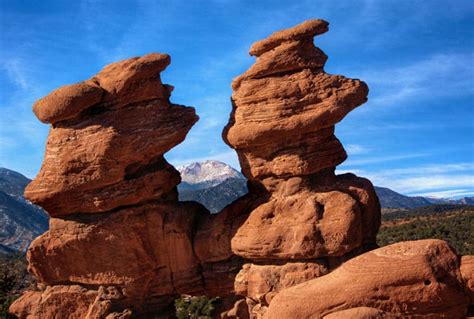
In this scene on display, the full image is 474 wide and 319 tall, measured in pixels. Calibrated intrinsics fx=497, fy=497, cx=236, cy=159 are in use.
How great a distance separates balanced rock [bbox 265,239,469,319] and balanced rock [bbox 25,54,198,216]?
7897mm

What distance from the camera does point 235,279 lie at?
19.8m

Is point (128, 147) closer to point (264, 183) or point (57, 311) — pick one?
point (264, 183)

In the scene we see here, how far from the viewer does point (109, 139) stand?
752 inches

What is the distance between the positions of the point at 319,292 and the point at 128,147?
29.4 ft

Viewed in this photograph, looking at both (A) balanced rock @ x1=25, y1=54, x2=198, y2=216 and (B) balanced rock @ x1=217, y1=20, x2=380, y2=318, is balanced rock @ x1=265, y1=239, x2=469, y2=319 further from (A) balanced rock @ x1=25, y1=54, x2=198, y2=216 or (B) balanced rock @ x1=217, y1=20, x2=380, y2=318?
(A) balanced rock @ x1=25, y1=54, x2=198, y2=216

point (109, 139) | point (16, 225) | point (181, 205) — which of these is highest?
point (16, 225)

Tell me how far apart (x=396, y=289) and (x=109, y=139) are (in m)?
11.6

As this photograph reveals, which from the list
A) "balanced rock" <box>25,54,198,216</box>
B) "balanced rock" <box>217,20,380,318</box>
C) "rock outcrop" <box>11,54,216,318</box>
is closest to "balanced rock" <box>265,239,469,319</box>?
"balanced rock" <box>217,20,380,318</box>

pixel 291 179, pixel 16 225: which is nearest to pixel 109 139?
pixel 291 179

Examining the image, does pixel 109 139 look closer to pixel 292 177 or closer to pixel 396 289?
pixel 292 177

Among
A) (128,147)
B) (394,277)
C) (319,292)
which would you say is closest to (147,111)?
(128,147)

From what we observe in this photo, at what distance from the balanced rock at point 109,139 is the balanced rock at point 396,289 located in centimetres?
790

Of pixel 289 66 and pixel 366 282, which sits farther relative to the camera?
pixel 289 66

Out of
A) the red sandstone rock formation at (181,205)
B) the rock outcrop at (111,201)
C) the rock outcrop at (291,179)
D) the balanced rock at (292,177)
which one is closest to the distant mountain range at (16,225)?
the rock outcrop at (111,201)
